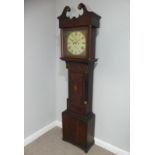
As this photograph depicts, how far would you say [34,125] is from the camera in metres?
2.13

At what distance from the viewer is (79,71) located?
182 centimetres

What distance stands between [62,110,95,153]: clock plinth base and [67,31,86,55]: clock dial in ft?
2.49

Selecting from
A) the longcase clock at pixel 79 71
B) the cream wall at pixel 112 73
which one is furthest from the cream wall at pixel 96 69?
the longcase clock at pixel 79 71

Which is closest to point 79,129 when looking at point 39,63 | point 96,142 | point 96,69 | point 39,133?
point 96,142

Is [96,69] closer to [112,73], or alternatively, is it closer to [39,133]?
[112,73]

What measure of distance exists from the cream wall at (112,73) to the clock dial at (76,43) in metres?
0.24

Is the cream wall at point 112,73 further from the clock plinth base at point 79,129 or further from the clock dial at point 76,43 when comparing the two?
the clock dial at point 76,43

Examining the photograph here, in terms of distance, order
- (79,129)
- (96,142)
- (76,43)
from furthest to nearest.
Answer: (96,142)
(79,129)
(76,43)

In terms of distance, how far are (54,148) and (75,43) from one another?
1292 millimetres

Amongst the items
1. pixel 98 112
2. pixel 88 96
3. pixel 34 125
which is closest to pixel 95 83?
pixel 88 96

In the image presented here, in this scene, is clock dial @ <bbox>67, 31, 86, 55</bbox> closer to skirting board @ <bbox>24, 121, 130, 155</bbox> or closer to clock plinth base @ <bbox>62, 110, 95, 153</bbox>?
clock plinth base @ <bbox>62, 110, 95, 153</bbox>

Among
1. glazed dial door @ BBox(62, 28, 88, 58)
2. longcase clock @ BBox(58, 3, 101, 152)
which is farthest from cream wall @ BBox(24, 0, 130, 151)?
glazed dial door @ BBox(62, 28, 88, 58)

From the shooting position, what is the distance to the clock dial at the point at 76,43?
1.71 metres
